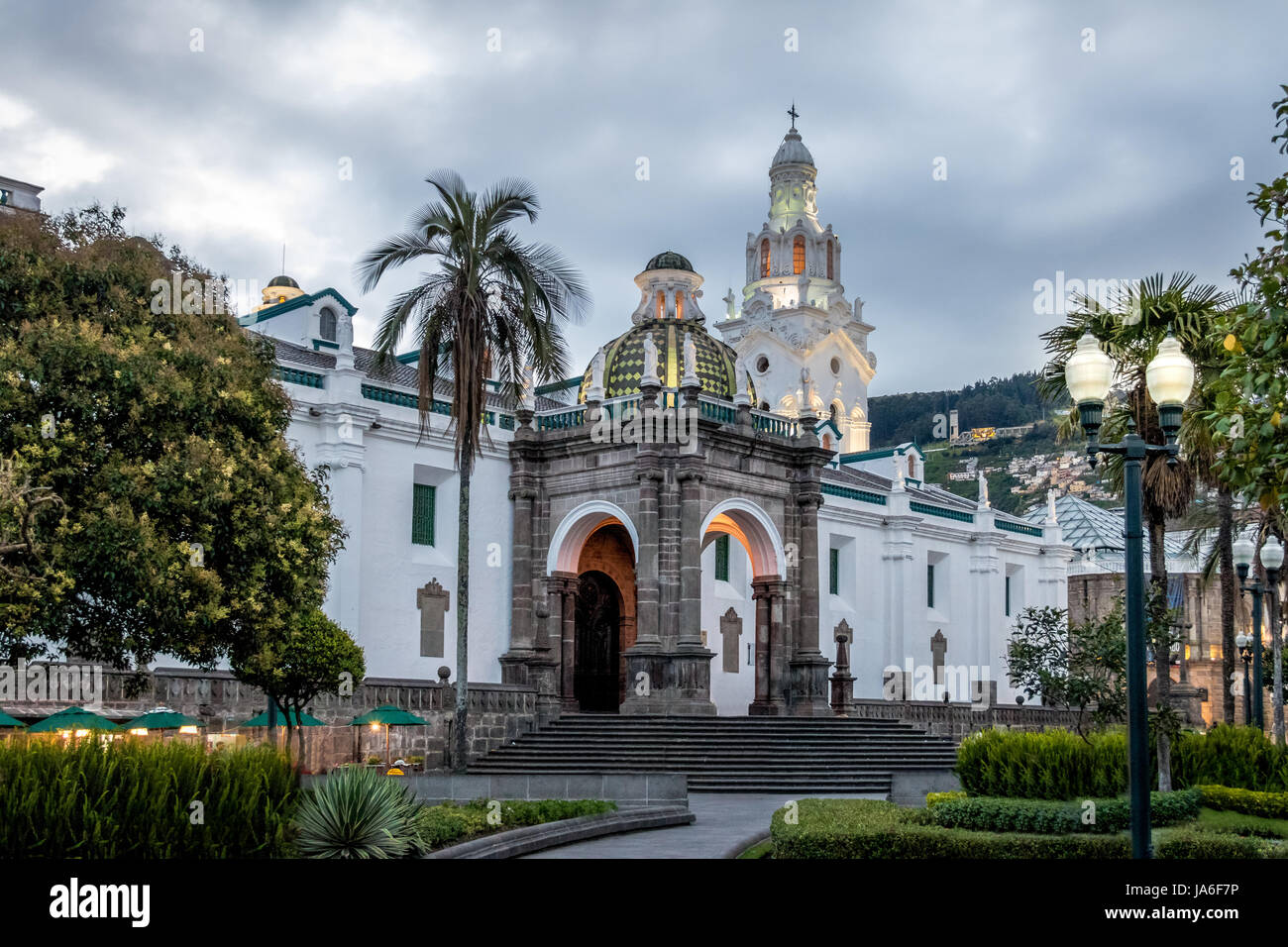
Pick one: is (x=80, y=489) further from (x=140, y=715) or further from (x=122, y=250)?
(x=140, y=715)

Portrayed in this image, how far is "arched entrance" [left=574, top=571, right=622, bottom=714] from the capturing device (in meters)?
35.4

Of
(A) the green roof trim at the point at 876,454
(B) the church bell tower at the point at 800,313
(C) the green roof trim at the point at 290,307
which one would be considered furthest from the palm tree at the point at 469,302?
(B) the church bell tower at the point at 800,313

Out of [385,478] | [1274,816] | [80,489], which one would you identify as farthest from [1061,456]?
[80,489]

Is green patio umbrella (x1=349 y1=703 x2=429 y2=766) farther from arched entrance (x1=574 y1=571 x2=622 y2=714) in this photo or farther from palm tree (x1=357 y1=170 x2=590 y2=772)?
arched entrance (x1=574 y1=571 x2=622 y2=714)

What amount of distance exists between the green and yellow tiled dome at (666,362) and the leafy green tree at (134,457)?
54.9 feet

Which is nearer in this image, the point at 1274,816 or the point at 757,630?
the point at 1274,816

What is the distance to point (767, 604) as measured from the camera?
1312 inches

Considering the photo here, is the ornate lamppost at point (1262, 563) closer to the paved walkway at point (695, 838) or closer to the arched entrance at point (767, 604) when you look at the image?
the paved walkway at point (695, 838)

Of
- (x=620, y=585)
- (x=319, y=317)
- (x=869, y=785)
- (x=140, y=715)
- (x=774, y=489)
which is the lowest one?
(x=869, y=785)

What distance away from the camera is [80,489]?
1541 cm

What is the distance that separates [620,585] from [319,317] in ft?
35.0

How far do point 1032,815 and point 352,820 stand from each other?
24.3 ft

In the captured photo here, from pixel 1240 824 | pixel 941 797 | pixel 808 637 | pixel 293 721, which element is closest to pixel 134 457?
pixel 293 721

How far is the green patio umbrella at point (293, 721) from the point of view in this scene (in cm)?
2267
